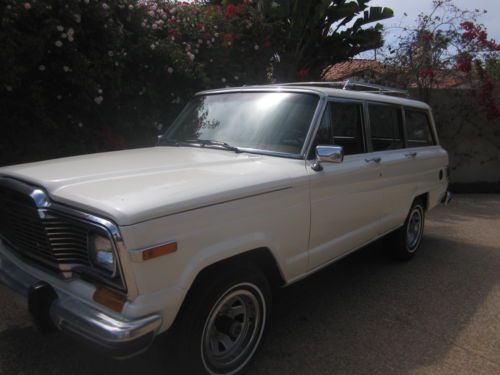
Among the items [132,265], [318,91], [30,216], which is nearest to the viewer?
[132,265]

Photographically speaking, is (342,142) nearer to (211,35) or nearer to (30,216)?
(30,216)

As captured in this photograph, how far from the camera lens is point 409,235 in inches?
208

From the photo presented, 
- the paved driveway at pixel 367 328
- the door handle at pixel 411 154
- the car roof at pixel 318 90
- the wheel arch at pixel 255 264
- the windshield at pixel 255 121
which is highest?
the car roof at pixel 318 90

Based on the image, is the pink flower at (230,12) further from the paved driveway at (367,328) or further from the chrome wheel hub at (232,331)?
the chrome wheel hub at (232,331)

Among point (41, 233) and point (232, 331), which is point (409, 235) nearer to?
point (232, 331)

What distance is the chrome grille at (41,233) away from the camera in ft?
7.66

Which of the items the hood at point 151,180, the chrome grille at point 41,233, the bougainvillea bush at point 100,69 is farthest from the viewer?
the bougainvillea bush at point 100,69

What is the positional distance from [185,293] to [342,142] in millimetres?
2048

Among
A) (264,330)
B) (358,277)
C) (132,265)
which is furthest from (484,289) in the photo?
(132,265)

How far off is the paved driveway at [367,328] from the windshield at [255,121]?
1460 millimetres

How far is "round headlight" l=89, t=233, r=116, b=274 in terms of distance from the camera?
7.28 feet

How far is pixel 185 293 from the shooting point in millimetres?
2336

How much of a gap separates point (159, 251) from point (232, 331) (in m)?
0.93

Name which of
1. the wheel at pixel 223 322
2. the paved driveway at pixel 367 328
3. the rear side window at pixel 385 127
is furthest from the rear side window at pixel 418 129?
the wheel at pixel 223 322
